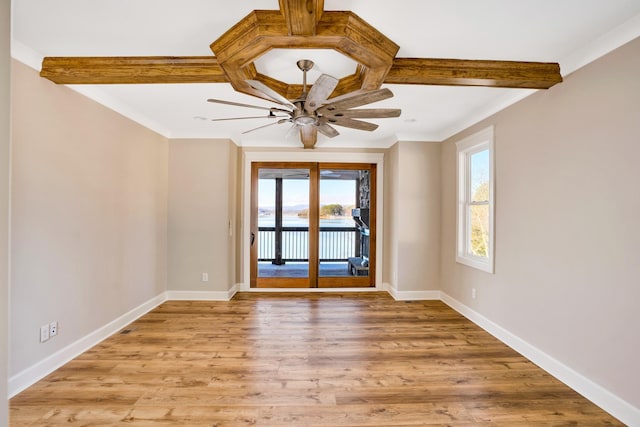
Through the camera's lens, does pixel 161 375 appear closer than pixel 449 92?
Yes

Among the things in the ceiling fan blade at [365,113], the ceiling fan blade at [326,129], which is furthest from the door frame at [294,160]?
the ceiling fan blade at [365,113]

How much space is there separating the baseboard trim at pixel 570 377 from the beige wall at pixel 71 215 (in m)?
4.13

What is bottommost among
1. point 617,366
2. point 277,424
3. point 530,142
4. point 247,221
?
point 277,424

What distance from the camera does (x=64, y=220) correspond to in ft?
8.26

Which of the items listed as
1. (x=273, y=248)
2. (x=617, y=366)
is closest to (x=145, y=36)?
(x=273, y=248)

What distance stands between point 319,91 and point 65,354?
121 inches

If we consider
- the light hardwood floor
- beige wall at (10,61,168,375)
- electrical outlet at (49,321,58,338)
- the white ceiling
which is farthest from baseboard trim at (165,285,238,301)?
the white ceiling

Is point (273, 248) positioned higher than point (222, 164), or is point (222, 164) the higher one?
point (222, 164)

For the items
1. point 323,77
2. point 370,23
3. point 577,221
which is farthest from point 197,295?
point 577,221

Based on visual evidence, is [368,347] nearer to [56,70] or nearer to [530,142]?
[530,142]

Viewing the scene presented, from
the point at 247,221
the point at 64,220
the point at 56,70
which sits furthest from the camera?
the point at 247,221

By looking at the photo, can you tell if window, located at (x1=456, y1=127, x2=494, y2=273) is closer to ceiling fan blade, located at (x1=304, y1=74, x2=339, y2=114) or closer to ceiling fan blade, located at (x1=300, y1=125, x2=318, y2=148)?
ceiling fan blade, located at (x1=300, y1=125, x2=318, y2=148)

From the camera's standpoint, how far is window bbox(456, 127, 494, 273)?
3.32 metres

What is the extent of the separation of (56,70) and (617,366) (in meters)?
4.60
